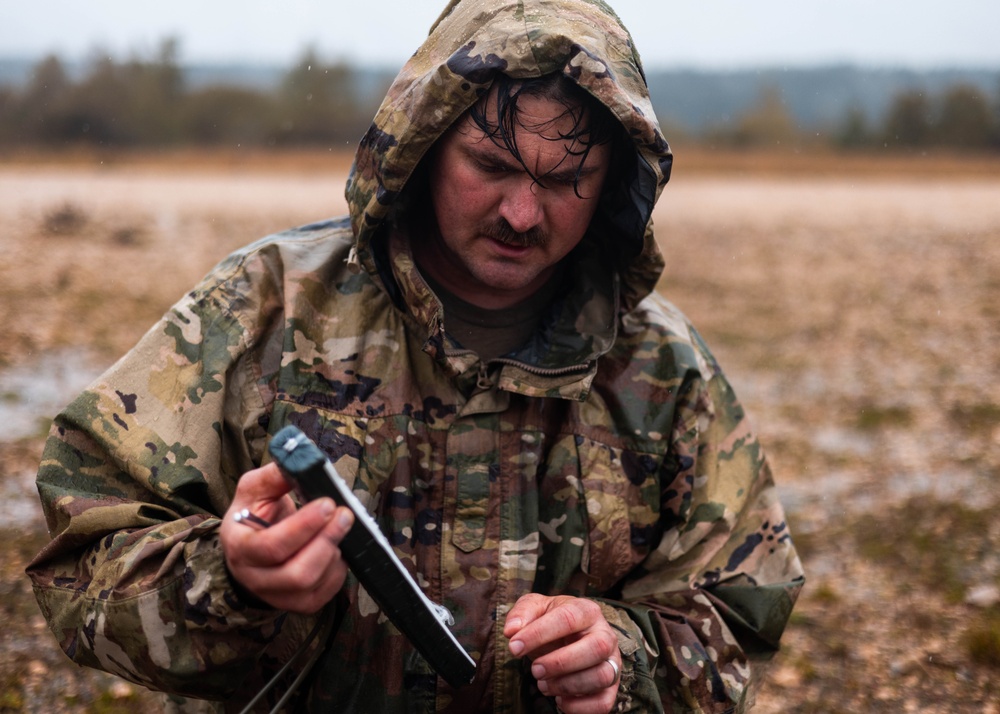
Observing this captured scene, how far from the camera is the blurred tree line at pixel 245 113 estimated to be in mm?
27281

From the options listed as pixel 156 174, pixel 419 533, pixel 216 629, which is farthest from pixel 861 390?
pixel 156 174

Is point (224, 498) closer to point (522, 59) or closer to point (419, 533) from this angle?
point (419, 533)

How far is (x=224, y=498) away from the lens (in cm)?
255

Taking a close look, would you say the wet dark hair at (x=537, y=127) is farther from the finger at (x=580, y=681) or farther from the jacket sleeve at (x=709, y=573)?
the finger at (x=580, y=681)

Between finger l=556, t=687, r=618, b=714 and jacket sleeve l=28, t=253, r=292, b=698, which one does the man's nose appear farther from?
finger l=556, t=687, r=618, b=714

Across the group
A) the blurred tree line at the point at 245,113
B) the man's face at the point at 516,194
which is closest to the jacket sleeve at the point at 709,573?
the man's face at the point at 516,194

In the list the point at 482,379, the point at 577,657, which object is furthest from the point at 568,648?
the point at 482,379

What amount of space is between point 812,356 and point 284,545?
29.9ft

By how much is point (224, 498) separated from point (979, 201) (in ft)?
64.8

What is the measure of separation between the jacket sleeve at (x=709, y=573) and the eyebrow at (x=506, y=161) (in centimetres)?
75

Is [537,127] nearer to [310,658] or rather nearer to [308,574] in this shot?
[308,574]

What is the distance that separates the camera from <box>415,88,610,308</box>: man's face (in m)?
2.60

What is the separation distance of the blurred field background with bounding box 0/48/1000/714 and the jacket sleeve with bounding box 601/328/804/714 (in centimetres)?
157

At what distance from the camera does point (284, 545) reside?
72.6 inches
